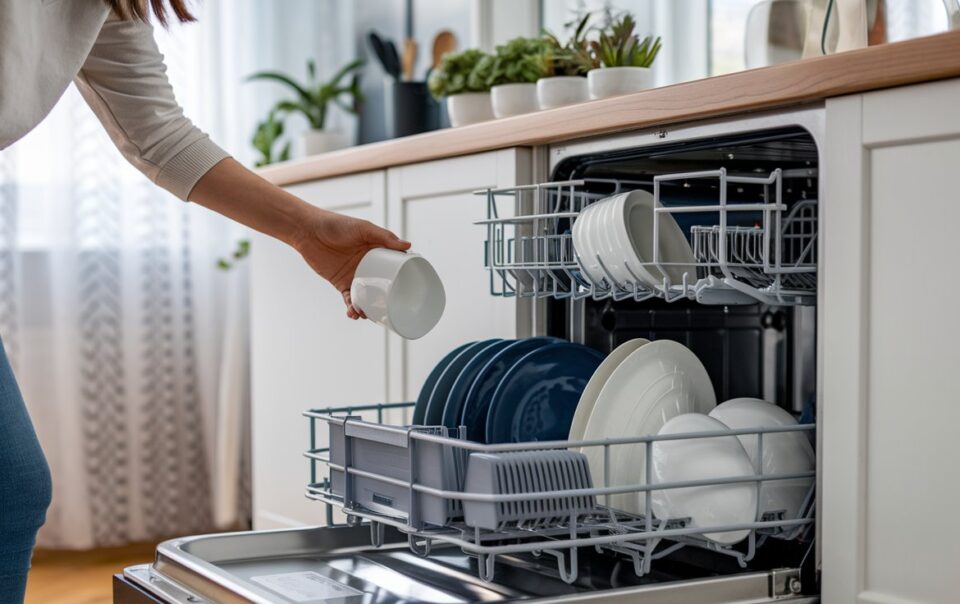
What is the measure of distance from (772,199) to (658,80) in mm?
762

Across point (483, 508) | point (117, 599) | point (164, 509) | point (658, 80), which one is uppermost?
point (658, 80)

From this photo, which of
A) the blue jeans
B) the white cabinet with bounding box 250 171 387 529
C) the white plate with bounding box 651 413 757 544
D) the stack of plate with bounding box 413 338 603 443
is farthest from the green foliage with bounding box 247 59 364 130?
the white plate with bounding box 651 413 757 544

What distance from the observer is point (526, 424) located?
1.27m

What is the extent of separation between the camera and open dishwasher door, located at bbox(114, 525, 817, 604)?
97 cm

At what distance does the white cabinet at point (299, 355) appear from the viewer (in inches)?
72.9

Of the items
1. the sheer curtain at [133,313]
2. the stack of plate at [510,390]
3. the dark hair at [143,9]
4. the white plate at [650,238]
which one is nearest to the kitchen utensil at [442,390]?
the stack of plate at [510,390]

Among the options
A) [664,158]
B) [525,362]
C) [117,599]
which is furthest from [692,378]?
[117,599]

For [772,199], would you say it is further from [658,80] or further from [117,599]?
[117,599]

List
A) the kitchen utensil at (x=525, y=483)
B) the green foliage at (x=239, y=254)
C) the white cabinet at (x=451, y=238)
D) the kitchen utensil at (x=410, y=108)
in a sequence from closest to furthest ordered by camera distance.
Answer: the kitchen utensil at (x=525, y=483), the white cabinet at (x=451, y=238), the kitchen utensil at (x=410, y=108), the green foliage at (x=239, y=254)

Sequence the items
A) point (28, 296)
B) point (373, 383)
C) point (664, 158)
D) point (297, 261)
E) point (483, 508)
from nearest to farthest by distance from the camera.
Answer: point (483, 508) < point (664, 158) < point (373, 383) < point (297, 261) < point (28, 296)

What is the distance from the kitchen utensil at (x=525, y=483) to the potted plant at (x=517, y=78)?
2.77 ft

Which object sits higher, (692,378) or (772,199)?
(772,199)

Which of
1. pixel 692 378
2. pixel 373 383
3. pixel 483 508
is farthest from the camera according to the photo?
pixel 373 383

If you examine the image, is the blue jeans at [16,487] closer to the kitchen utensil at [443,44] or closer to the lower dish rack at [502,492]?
the lower dish rack at [502,492]
